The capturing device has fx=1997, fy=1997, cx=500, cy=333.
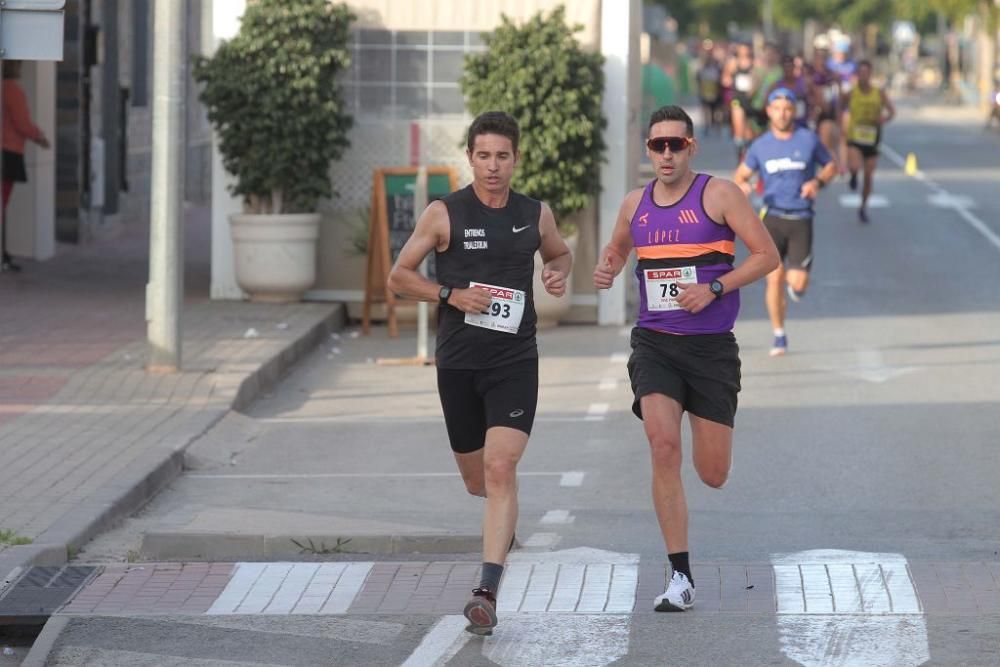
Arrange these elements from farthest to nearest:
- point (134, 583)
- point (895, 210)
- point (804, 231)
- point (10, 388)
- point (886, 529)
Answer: point (895, 210)
point (804, 231)
point (10, 388)
point (886, 529)
point (134, 583)

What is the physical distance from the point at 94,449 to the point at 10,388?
2119 millimetres

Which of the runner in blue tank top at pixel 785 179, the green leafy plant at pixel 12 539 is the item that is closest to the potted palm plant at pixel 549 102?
the runner in blue tank top at pixel 785 179

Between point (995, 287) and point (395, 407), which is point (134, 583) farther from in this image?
point (995, 287)

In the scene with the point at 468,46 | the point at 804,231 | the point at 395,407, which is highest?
the point at 468,46

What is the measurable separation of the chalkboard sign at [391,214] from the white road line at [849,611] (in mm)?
7926

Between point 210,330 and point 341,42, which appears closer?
point 210,330

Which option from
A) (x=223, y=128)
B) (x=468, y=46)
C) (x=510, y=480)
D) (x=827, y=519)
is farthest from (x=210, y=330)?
(x=510, y=480)

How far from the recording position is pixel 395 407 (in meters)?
12.8

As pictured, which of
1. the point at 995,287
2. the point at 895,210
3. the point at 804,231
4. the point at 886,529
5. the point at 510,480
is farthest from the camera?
the point at 895,210

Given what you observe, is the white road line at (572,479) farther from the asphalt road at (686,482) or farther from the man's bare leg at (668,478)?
the man's bare leg at (668,478)

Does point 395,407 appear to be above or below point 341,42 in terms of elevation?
below

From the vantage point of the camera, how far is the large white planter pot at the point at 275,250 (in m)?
16.4

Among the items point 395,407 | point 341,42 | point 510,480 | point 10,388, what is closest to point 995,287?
point 341,42

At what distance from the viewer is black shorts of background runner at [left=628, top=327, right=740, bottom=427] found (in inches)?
295
